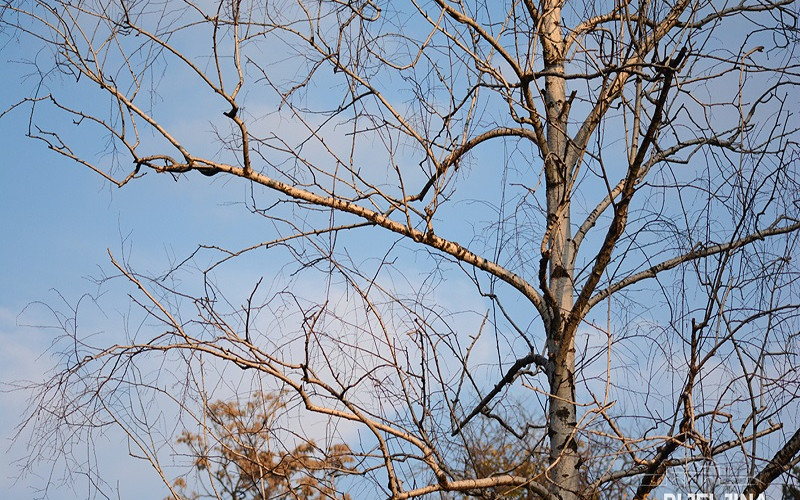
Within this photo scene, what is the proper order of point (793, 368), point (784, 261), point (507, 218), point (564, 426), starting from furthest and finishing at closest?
1. point (507, 218)
2. point (564, 426)
3. point (784, 261)
4. point (793, 368)

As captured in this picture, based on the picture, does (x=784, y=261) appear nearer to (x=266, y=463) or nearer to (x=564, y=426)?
(x=564, y=426)

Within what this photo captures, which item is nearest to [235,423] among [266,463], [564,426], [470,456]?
[266,463]

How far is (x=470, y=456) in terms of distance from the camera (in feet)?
11.3

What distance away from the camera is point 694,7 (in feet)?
10.9

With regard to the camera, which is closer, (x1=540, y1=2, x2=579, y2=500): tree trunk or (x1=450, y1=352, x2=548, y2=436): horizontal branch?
(x1=540, y1=2, x2=579, y2=500): tree trunk

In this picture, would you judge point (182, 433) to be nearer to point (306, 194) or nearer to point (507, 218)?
point (306, 194)

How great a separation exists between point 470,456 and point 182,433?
46.6 inches

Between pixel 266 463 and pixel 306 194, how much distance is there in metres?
1.22

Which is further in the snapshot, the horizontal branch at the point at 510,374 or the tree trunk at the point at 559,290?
the horizontal branch at the point at 510,374

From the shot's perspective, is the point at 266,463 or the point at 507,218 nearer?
the point at 266,463

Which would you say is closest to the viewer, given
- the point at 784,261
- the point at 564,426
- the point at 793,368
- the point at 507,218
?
the point at 793,368

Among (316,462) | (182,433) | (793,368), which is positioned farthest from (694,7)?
(182,433)

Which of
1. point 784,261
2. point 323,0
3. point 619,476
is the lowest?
point 619,476

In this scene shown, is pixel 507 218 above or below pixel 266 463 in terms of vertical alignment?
above
